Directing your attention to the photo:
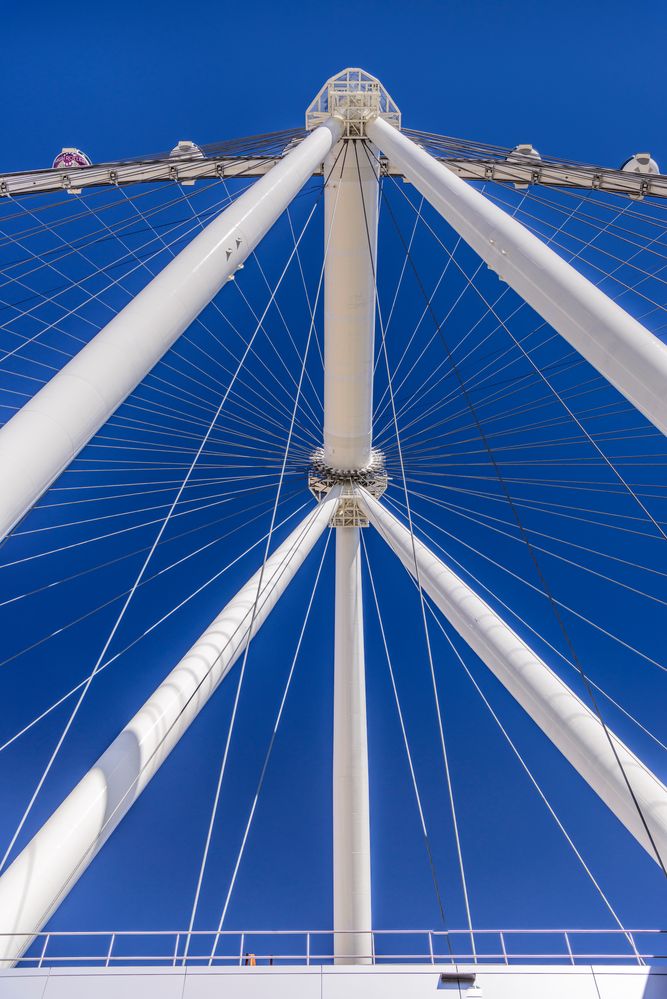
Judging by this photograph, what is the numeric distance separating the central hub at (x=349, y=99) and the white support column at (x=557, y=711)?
30.4ft

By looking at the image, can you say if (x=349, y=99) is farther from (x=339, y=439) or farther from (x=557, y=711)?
(x=557, y=711)

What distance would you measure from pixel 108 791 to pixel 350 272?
11794mm

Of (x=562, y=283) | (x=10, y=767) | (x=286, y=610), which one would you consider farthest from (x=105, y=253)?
(x=562, y=283)

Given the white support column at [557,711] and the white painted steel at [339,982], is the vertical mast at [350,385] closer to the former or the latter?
the white support column at [557,711]

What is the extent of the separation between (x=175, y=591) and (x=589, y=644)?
Result: 1570 cm

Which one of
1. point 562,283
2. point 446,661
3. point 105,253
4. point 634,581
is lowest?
point 562,283

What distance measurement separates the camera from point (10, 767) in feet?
77.6

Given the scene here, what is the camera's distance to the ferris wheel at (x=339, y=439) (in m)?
6.78

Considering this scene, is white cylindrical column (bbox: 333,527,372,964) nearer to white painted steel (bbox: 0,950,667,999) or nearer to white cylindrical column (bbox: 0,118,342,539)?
white painted steel (bbox: 0,950,667,999)

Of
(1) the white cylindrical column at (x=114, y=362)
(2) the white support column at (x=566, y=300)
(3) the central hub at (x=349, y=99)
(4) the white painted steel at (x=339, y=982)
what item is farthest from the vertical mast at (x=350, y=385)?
Answer: (4) the white painted steel at (x=339, y=982)

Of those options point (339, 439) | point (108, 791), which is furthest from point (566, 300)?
point (339, 439)

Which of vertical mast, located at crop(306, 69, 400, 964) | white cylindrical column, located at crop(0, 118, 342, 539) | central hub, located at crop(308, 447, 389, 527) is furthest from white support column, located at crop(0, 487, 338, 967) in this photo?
central hub, located at crop(308, 447, 389, 527)

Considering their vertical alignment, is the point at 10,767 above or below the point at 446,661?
below

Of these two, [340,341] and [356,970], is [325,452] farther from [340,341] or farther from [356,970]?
[356,970]
